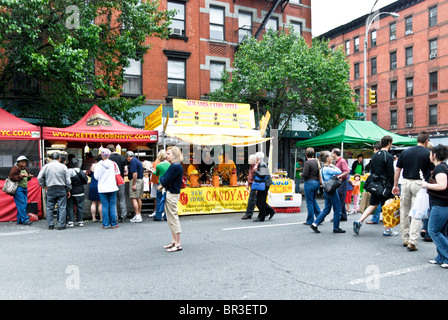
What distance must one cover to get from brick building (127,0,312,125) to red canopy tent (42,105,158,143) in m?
7.14

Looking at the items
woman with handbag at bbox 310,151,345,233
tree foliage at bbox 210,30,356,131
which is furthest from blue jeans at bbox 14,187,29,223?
tree foliage at bbox 210,30,356,131

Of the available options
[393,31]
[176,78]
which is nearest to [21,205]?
[176,78]

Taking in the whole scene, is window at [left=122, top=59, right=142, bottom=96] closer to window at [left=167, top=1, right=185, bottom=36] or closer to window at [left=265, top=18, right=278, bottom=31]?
window at [left=167, top=1, right=185, bottom=36]

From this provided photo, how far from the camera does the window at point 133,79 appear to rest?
739 inches

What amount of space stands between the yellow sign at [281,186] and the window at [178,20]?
11.8 meters

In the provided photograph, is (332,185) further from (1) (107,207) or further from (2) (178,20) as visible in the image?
(2) (178,20)

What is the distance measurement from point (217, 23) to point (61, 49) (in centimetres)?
1165

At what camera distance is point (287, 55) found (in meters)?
18.0

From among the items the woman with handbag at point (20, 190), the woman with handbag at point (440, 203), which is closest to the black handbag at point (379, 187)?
the woman with handbag at point (440, 203)
